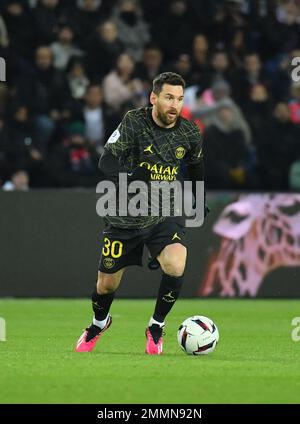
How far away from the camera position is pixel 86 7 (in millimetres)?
18766

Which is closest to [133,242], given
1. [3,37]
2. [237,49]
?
[3,37]

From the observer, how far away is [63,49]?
1817 centimetres

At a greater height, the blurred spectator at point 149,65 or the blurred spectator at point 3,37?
the blurred spectator at point 149,65

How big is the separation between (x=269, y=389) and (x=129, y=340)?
376 cm

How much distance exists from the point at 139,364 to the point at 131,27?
11.1m

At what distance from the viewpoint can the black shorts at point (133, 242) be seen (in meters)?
9.72

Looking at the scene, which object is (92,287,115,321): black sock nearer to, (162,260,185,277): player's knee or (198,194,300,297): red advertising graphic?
(162,260,185,277): player's knee

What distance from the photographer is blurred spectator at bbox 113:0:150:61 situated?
63.2 ft

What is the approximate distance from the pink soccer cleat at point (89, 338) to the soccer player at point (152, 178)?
24 centimetres

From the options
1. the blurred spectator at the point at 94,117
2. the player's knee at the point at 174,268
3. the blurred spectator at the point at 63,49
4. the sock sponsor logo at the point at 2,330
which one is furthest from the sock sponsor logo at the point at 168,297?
the blurred spectator at the point at 63,49

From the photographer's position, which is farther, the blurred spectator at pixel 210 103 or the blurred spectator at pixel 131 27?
the blurred spectator at pixel 131 27

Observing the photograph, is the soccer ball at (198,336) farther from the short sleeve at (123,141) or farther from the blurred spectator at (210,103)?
the blurred spectator at (210,103)

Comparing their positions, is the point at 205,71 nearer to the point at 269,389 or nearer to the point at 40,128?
the point at 40,128

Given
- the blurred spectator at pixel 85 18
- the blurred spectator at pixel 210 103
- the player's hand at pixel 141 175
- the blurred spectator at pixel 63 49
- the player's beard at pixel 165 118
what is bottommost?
the player's hand at pixel 141 175
